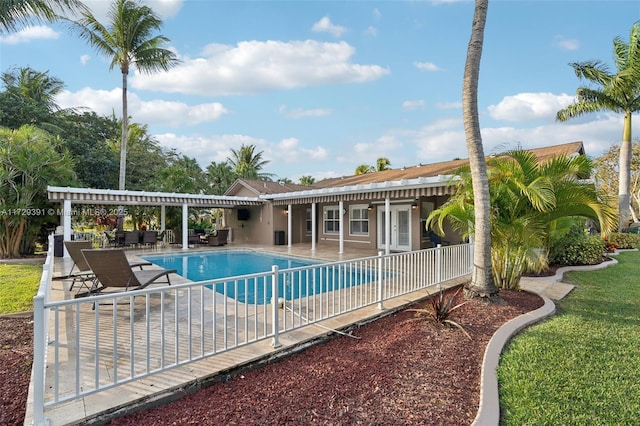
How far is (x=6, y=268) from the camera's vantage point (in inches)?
427

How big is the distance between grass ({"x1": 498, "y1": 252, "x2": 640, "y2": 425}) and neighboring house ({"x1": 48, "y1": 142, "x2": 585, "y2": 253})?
632 centimetres

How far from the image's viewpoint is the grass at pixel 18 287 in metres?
6.24

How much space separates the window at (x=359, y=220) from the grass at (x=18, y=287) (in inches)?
544

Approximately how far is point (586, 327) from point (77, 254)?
35.2ft

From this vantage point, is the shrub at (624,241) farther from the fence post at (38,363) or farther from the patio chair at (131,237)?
the patio chair at (131,237)

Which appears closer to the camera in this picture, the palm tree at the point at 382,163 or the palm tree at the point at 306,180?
the palm tree at the point at 382,163

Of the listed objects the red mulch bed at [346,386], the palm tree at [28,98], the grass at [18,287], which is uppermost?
the palm tree at [28,98]

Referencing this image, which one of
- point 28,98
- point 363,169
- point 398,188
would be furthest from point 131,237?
point 363,169

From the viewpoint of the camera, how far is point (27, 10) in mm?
8016

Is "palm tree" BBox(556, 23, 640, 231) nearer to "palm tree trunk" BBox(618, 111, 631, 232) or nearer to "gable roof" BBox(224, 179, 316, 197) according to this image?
"palm tree trunk" BBox(618, 111, 631, 232)

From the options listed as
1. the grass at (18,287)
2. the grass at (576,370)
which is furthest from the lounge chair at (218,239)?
the grass at (576,370)

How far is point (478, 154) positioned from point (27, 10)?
36.8 feet

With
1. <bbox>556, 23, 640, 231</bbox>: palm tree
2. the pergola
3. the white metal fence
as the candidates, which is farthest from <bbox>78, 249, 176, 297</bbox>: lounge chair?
<bbox>556, 23, 640, 231</bbox>: palm tree

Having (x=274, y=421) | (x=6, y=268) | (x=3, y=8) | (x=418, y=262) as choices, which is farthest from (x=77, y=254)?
(x=418, y=262)
